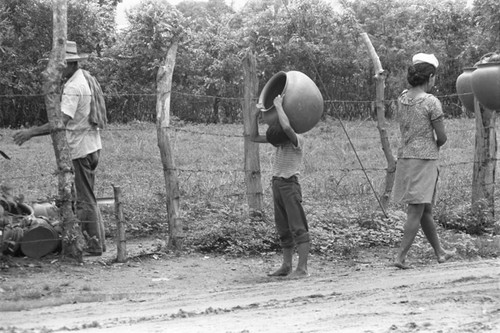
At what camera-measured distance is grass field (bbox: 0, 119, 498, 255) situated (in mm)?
9752

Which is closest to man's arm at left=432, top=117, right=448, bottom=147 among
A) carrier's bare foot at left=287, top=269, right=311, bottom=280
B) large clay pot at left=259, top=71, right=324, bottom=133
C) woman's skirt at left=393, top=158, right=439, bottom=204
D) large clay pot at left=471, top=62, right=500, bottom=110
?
woman's skirt at left=393, top=158, right=439, bottom=204

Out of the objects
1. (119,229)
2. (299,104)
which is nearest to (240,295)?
(299,104)

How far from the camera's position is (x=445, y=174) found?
566 inches

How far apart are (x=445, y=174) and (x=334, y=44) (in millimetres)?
7245

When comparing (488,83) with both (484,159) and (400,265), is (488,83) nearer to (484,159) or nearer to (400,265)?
(484,159)

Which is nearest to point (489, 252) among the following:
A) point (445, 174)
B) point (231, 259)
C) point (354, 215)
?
point (354, 215)

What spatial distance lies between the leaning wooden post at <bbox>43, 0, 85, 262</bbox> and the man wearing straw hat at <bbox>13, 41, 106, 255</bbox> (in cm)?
29

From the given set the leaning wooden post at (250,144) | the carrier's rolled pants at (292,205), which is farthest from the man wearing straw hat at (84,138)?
the carrier's rolled pants at (292,205)

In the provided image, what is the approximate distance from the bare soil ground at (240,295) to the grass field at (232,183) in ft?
1.69

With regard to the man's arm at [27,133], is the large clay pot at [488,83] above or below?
above

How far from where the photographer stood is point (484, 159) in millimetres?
10703

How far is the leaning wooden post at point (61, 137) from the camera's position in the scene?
27.6 ft

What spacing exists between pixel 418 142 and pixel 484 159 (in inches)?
113

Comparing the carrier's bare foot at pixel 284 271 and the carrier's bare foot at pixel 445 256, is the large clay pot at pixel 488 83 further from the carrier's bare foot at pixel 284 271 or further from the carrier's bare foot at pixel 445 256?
the carrier's bare foot at pixel 284 271
